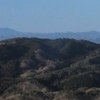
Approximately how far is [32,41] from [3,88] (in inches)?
1301

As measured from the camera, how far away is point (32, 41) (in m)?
75.8

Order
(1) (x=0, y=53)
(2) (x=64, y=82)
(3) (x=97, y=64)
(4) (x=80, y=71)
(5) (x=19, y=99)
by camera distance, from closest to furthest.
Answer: (5) (x=19, y=99) → (2) (x=64, y=82) → (4) (x=80, y=71) → (3) (x=97, y=64) → (1) (x=0, y=53)

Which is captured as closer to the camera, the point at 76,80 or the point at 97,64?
the point at 76,80

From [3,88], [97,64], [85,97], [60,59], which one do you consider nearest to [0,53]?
[60,59]

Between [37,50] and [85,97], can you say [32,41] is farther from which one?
[85,97]

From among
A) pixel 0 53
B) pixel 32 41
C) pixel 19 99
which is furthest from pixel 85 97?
pixel 32 41

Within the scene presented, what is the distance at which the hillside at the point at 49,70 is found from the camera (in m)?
38.2

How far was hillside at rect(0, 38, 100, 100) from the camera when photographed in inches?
1503

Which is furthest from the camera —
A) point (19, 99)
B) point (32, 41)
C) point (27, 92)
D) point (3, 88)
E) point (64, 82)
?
point (32, 41)

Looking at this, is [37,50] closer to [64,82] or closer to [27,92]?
[64,82]

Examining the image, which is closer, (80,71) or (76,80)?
(76,80)

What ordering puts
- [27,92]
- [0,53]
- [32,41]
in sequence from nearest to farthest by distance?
[27,92], [0,53], [32,41]

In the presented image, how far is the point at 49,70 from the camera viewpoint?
187 ft

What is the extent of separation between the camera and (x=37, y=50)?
68.1m
